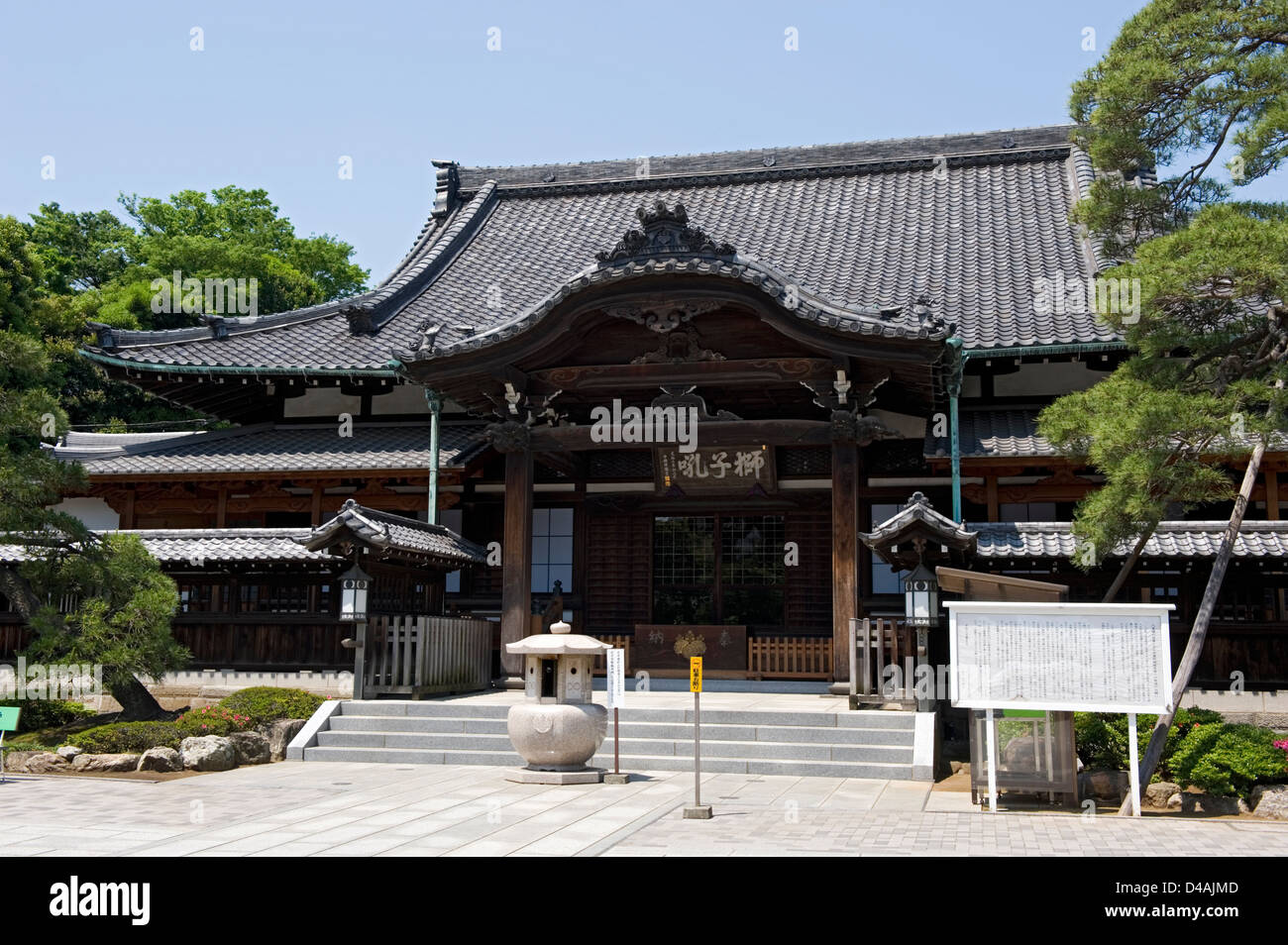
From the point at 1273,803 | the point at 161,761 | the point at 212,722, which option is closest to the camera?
the point at 1273,803

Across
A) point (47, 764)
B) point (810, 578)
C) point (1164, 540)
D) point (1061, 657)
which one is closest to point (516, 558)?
point (810, 578)

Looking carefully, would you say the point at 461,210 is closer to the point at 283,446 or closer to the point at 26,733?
the point at 283,446

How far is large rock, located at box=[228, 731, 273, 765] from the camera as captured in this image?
1402 cm

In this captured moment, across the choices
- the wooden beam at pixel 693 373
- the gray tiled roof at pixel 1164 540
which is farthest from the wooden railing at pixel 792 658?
the wooden beam at pixel 693 373

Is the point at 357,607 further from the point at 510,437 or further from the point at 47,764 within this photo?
the point at 47,764

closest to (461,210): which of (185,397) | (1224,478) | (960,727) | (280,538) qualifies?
(185,397)

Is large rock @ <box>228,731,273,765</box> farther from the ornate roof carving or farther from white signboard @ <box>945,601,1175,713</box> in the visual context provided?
white signboard @ <box>945,601,1175,713</box>

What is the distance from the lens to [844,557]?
16.1 m

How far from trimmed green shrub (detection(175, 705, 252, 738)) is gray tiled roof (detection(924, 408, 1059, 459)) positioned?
10.5 metres

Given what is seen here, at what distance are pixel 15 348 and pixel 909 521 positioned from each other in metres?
11.8

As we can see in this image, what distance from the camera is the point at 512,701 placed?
633 inches

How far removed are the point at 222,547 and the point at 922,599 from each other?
10653 millimetres

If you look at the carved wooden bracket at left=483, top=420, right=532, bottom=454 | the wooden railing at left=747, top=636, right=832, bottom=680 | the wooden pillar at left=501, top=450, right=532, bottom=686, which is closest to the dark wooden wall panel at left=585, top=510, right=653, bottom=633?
the wooden railing at left=747, top=636, right=832, bottom=680

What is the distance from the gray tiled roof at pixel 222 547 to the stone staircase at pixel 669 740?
108 inches
